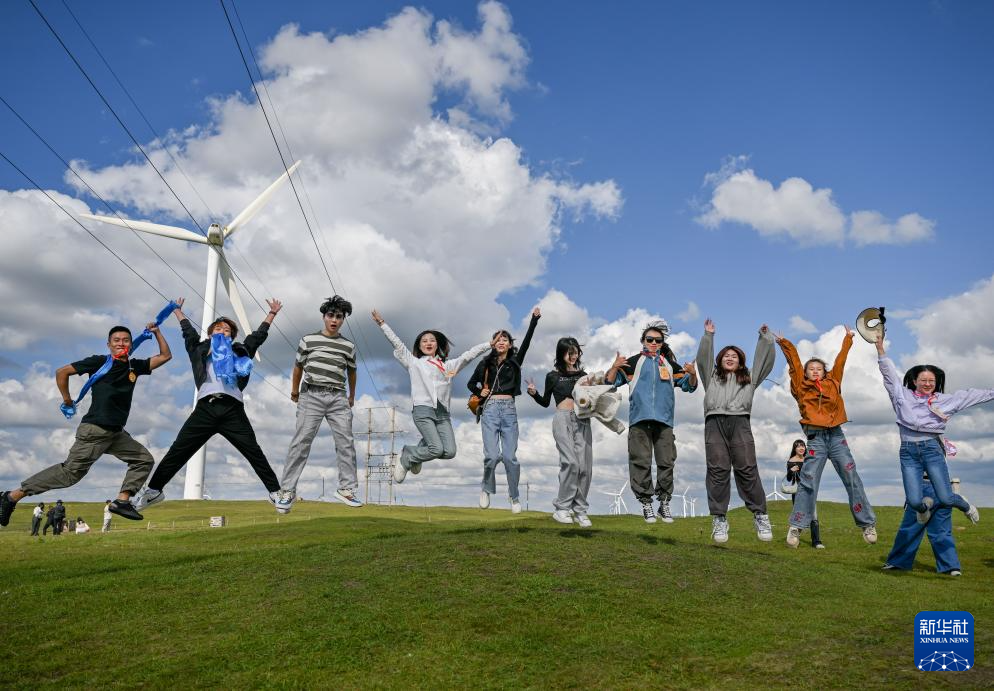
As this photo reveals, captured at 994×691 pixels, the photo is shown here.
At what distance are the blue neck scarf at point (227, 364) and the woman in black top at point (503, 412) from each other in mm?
4260

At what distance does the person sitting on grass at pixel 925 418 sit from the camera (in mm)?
13625

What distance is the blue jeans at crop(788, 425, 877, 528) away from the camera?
535 inches

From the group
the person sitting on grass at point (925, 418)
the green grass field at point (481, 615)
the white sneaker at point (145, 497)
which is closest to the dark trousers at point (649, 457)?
the green grass field at point (481, 615)

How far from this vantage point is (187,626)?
12.2 meters

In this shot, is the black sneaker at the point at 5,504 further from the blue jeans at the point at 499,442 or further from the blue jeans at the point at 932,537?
the blue jeans at the point at 932,537

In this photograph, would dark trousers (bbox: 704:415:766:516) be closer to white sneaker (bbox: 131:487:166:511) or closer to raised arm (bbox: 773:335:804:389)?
raised arm (bbox: 773:335:804:389)

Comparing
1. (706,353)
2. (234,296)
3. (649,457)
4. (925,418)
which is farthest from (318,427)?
(234,296)

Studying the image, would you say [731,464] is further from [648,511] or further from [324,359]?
[324,359]

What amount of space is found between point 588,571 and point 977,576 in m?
9.81

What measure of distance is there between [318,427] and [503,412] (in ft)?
11.0

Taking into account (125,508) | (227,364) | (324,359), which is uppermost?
(324,359)

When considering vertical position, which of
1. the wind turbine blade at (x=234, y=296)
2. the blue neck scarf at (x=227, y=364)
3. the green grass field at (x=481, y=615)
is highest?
the wind turbine blade at (x=234, y=296)

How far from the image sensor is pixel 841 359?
44.3ft

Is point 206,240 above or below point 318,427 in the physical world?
above
